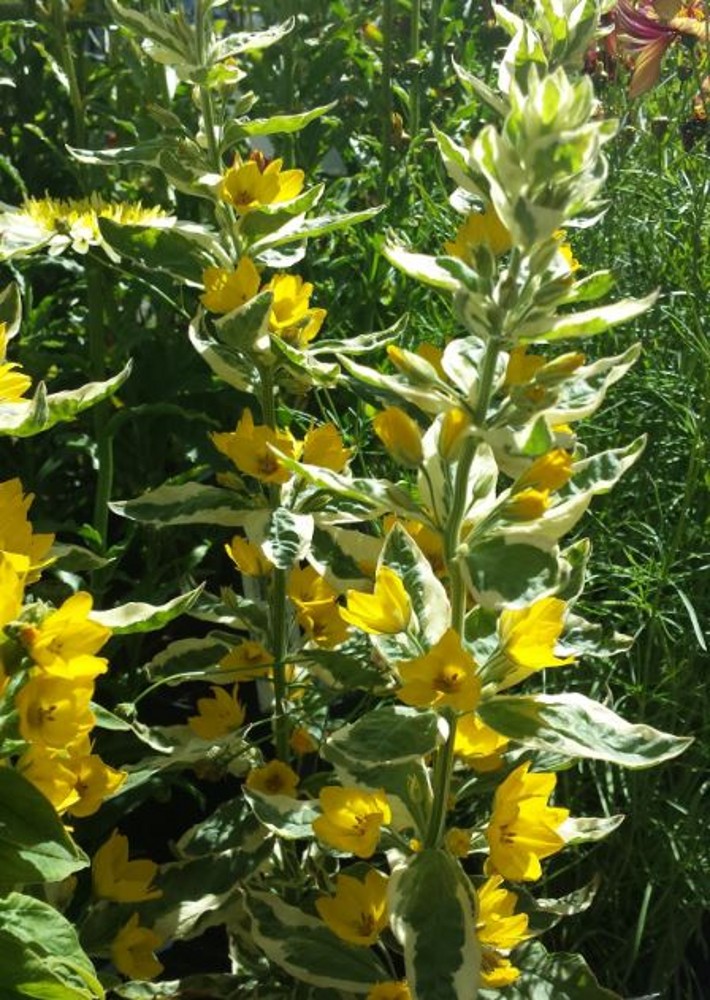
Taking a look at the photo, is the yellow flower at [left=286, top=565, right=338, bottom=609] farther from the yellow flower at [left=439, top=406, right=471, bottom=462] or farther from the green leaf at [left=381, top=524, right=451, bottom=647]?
the yellow flower at [left=439, top=406, right=471, bottom=462]

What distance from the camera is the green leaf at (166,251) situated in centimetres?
126

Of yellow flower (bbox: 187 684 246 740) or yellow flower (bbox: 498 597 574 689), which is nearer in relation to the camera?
yellow flower (bbox: 498 597 574 689)

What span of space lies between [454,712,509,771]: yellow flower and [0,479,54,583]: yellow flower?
35 centimetres

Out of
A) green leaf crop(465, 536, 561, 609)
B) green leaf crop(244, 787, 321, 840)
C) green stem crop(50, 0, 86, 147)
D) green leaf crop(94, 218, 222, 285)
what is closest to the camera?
green leaf crop(465, 536, 561, 609)

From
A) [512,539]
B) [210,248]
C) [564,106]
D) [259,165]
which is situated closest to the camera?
[564,106]

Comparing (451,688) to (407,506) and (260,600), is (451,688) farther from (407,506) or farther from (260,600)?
(260,600)

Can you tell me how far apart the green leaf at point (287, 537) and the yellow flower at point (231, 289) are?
19 centimetres

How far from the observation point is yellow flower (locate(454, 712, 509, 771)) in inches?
42.3

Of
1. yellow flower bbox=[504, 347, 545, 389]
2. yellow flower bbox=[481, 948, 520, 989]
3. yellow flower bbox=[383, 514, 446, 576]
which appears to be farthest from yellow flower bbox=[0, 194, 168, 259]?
yellow flower bbox=[481, 948, 520, 989]

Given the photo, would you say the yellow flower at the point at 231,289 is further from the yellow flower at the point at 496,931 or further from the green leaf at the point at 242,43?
the yellow flower at the point at 496,931

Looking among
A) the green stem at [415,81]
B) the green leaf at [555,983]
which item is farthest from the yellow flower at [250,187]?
the green stem at [415,81]

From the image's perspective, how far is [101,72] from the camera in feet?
6.86

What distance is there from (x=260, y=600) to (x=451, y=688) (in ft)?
1.61

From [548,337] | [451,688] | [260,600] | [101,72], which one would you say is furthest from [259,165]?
[101,72]
